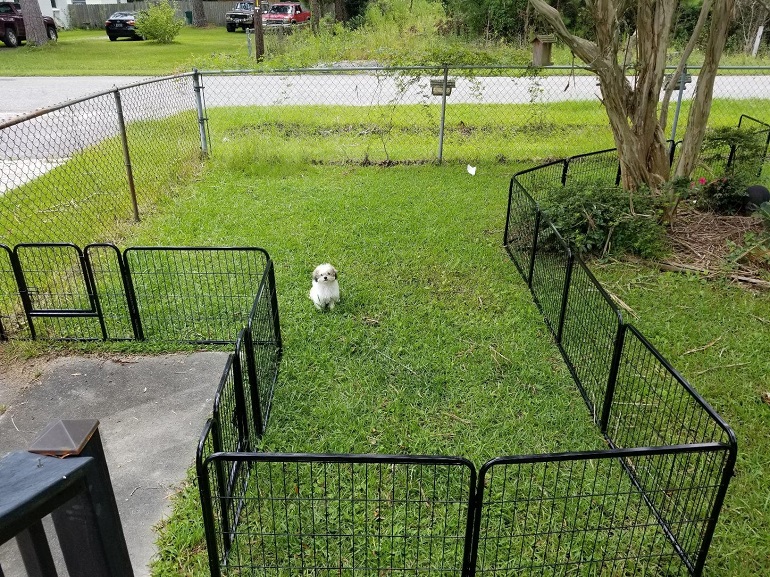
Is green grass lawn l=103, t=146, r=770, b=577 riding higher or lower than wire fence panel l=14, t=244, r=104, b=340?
lower

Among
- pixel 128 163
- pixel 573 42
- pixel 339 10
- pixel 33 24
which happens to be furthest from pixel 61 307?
pixel 339 10

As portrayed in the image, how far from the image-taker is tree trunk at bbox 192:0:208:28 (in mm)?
33531

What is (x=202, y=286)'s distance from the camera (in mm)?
5383

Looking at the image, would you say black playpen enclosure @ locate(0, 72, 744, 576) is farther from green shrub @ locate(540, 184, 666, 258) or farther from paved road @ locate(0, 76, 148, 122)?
paved road @ locate(0, 76, 148, 122)

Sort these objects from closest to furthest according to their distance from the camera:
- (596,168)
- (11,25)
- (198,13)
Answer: (596,168)
(11,25)
(198,13)

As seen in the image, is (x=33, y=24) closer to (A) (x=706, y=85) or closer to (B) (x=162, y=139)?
(B) (x=162, y=139)

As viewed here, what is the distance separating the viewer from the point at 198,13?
33.7m

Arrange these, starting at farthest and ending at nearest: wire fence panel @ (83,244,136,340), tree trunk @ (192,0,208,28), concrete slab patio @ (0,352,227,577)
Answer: tree trunk @ (192,0,208,28)
wire fence panel @ (83,244,136,340)
concrete slab patio @ (0,352,227,577)

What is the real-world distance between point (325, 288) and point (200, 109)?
5611mm

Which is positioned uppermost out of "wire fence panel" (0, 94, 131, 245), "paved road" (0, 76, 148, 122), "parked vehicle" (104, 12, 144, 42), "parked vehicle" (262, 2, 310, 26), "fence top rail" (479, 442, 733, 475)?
"parked vehicle" (262, 2, 310, 26)

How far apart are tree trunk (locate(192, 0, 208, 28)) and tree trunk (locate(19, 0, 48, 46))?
12.5m

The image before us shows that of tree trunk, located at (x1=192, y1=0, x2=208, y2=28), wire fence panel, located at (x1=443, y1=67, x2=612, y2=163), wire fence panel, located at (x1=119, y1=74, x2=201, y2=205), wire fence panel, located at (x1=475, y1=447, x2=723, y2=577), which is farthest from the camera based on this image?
tree trunk, located at (x1=192, y1=0, x2=208, y2=28)

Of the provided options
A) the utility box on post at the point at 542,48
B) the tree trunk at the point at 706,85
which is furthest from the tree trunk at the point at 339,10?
the tree trunk at the point at 706,85

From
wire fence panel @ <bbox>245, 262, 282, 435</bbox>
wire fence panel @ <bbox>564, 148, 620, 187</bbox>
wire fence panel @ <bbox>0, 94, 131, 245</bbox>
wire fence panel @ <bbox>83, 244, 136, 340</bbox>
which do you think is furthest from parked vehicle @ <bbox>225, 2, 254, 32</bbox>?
wire fence panel @ <bbox>245, 262, 282, 435</bbox>
